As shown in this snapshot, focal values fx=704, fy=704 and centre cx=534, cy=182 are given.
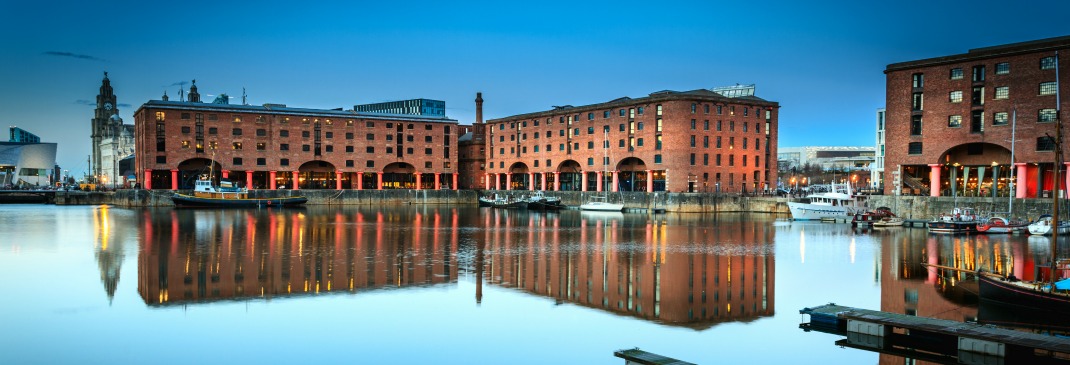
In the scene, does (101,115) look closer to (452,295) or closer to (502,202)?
(502,202)

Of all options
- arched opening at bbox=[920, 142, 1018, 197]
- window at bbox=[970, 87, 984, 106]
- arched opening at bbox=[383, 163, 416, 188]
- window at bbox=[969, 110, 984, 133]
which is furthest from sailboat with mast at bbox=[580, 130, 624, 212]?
window at bbox=[970, 87, 984, 106]

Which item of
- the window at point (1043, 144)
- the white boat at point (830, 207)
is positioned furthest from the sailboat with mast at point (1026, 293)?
the white boat at point (830, 207)

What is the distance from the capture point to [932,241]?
1560 inches

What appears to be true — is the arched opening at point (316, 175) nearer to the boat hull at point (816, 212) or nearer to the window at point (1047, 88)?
the boat hull at point (816, 212)

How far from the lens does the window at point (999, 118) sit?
52.7 m

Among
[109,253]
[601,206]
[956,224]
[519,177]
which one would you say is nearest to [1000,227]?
[956,224]

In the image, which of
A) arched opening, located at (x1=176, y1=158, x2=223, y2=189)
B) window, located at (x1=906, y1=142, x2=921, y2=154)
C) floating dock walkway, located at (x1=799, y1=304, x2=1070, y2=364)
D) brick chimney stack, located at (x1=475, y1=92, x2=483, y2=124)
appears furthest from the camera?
brick chimney stack, located at (x1=475, y1=92, x2=483, y2=124)

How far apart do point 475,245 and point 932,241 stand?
25771 millimetres

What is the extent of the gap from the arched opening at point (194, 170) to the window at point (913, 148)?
7423cm

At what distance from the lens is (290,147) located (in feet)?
293

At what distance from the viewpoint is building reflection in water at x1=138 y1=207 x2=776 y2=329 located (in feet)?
67.1

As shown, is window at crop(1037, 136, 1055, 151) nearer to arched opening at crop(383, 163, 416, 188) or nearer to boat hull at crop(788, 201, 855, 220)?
boat hull at crop(788, 201, 855, 220)

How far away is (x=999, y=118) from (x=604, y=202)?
36443 mm

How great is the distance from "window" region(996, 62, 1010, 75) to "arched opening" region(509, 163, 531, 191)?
58.9 metres
